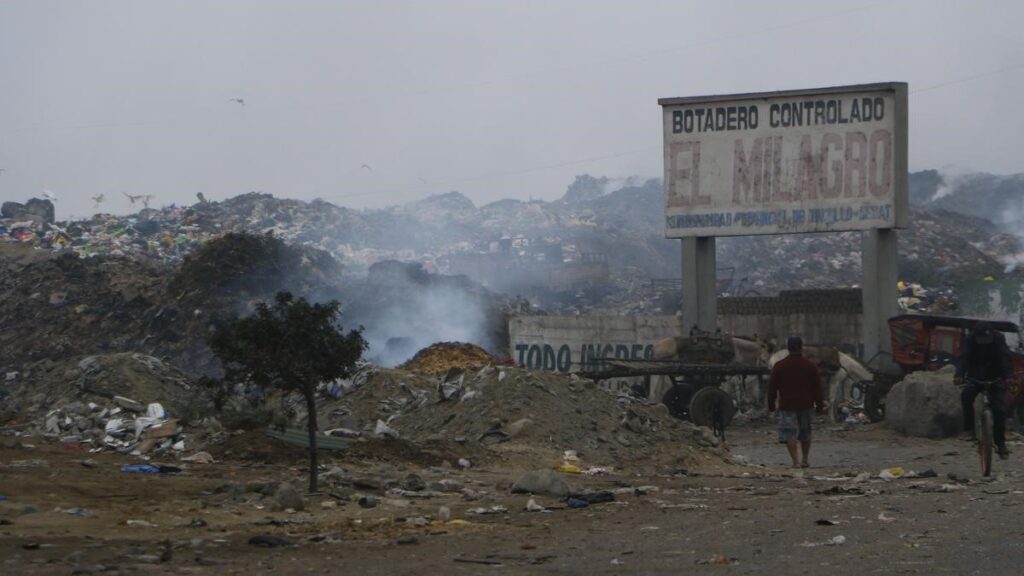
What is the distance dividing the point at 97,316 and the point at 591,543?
2686 centimetres

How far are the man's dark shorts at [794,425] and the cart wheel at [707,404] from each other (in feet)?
26.3

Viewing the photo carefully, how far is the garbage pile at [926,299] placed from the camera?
3975cm

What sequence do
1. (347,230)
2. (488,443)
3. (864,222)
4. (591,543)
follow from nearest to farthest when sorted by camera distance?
(591,543) < (488,443) < (864,222) < (347,230)

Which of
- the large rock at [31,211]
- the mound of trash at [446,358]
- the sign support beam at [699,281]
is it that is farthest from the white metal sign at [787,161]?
the large rock at [31,211]

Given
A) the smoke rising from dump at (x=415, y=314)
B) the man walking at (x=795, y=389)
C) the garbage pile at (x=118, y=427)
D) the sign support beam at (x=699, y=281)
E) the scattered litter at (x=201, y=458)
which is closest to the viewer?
the man walking at (x=795, y=389)

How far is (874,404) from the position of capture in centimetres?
2498

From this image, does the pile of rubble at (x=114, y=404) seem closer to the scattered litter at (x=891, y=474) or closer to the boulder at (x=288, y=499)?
the boulder at (x=288, y=499)

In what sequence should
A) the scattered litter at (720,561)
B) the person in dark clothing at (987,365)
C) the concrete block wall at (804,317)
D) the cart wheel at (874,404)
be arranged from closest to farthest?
the scattered litter at (720,561)
the person in dark clothing at (987,365)
the cart wheel at (874,404)
the concrete block wall at (804,317)

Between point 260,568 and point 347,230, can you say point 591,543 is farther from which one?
point 347,230

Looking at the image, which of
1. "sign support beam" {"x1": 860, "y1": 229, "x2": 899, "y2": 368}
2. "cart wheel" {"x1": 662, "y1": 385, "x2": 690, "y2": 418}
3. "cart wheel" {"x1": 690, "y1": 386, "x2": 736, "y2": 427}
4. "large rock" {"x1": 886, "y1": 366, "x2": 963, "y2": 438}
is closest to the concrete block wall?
"sign support beam" {"x1": 860, "y1": 229, "x2": 899, "y2": 368}

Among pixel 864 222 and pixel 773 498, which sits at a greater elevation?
pixel 864 222

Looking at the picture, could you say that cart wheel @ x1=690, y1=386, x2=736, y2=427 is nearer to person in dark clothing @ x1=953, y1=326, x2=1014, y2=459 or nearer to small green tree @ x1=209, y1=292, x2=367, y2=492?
person in dark clothing @ x1=953, y1=326, x2=1014, y2=459

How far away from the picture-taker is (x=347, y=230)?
51312 millimetres

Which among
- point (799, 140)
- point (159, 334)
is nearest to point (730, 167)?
point (799, 140)
